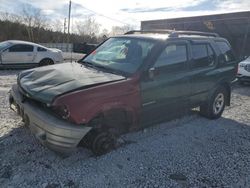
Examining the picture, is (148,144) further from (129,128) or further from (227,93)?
(227,93)

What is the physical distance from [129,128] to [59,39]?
3701 centimetres

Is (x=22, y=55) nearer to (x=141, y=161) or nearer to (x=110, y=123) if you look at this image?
(x=110, y=123)

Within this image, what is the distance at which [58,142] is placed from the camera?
3258mm

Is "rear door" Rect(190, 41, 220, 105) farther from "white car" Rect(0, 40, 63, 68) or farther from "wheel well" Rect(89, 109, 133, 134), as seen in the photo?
"white car" Rect(0, 40, 63, 68)

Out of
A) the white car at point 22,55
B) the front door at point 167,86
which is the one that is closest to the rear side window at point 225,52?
the front door at point 167,86

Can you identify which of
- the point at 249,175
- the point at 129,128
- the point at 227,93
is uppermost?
the point at 227,93

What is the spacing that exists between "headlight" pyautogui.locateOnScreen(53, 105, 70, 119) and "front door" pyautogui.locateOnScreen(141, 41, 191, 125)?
1.29 m

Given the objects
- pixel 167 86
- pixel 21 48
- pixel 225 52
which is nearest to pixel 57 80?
pixel 167 86

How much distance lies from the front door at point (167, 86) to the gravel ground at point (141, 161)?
1.69 ft

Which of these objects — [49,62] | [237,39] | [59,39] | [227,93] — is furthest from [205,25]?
[59,39]

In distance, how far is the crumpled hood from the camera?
340cm

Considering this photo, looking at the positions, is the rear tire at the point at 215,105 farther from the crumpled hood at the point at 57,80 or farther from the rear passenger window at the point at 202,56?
the crumpled hood at the point at 57,80

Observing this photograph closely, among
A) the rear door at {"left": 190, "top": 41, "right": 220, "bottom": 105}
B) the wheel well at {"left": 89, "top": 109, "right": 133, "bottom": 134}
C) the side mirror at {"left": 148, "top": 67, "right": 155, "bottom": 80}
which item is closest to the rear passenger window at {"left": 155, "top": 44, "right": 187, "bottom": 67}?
the side mirror at {"left": 148, "top": 67, "right": 155, "bottom": 80}

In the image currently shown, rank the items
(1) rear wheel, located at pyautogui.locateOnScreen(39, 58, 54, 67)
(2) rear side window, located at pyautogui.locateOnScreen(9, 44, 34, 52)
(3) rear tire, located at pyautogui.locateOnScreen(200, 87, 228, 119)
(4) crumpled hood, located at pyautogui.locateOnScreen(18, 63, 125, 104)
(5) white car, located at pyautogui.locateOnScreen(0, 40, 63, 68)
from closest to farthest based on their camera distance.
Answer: (4) crumpled hood, located at pyautogui.locateOnScreen(18, 63, 125, 104) → (3) rear tire, located at pyautogui.locateOnScreen(200, 87, 228, 119) → (5) white car, located at pyautogui.locateOnScreen(0, 40, 63, 68) → (2) rear side window, located at pyautogui.locateOnScreen(9, 44, 34, 52) → (1) rear wheel, located at pyautogui.locateOnScreen(39, 58, 54, 67)
